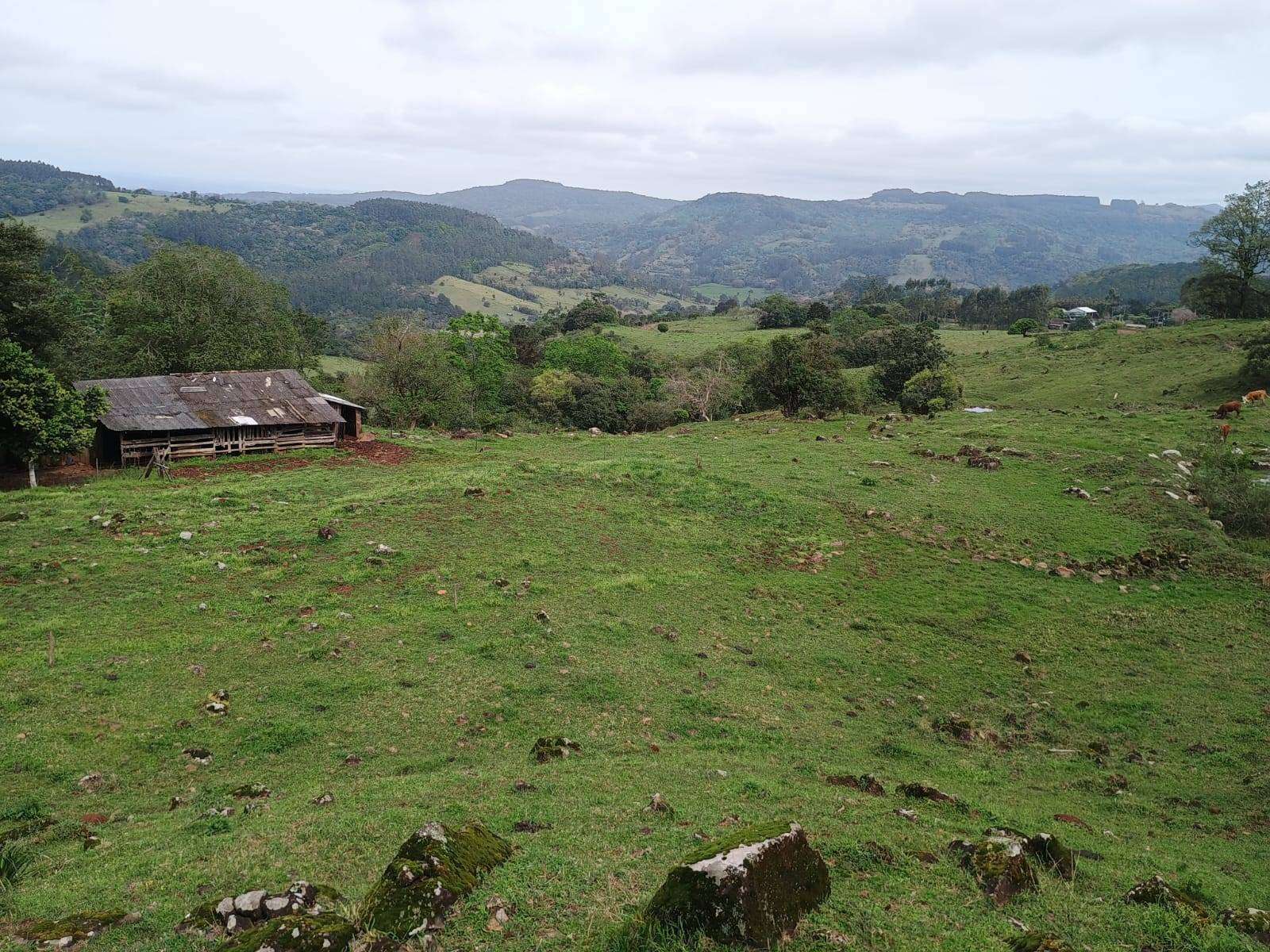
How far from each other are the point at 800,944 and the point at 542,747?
698cm

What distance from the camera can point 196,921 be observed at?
7387 millimetres

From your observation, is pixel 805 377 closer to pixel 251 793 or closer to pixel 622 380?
pixel 622 380

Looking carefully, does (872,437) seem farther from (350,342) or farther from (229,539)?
(350,342)

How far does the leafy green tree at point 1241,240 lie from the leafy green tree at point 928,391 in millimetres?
32921

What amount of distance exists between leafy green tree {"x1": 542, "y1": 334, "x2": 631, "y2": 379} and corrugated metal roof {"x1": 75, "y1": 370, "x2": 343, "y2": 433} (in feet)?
123

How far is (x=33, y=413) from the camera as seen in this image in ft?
89.5

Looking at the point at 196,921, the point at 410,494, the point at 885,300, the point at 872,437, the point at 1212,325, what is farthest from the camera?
the point at 885,300

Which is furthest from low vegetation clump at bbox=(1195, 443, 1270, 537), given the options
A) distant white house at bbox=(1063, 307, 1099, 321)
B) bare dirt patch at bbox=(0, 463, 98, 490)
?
distant white house at bbox=(1063, 307, 1099, 321)

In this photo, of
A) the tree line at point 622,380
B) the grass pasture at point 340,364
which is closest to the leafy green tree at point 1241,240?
the tree line at point 622,380

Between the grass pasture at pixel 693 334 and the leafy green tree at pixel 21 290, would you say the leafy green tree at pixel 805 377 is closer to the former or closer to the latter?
the grass pasture at pixel 693 334

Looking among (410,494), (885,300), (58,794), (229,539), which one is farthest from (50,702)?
(885,300)

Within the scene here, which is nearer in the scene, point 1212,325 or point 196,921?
point 196,921

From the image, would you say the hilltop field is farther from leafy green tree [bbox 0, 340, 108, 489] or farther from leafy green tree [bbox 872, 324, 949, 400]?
leafy green tree [bbox 872, 324, 949, 400]

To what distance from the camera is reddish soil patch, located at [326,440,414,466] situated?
1345 inches
